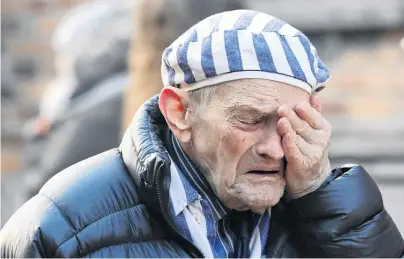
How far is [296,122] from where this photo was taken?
2441 mm

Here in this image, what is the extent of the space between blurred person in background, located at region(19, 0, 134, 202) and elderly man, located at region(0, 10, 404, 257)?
282 centimetres

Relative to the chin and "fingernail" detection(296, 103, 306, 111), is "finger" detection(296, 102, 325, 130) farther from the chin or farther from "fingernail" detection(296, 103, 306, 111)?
the chin

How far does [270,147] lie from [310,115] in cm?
11

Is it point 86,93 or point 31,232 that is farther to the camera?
point 86,93

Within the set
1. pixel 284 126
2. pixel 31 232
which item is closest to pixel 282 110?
pixel 284 126

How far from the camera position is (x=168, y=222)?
2420 millimetres

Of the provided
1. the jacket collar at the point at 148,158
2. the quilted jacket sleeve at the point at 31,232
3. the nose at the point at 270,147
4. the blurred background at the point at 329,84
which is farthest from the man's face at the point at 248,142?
the blurred background at the point at 329,84

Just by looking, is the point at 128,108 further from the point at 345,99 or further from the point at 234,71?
the point at 234,71

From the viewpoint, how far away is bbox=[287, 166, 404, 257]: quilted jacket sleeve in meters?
2.51

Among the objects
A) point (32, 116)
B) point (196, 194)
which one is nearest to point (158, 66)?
point (196, 194)

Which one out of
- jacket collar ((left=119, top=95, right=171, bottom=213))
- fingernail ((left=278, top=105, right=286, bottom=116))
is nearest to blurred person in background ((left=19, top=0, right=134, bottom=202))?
jacket collar ((left=119, top=95, right=171, bottom=213))

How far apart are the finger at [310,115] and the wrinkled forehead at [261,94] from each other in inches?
0.8

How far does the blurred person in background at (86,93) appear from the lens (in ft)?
18.0

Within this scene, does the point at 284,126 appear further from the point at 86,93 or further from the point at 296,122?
the point at 86,93
